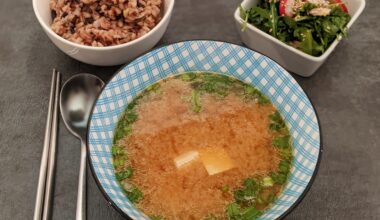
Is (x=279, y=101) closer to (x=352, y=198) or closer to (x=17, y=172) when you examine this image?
(x=352, y=198)

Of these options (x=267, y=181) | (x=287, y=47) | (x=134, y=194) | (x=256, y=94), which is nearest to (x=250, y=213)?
(x=267, y=181)

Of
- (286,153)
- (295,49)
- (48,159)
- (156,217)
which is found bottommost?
(48,159)

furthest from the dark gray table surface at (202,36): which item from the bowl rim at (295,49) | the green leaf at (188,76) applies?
the green leaf at (188,76)

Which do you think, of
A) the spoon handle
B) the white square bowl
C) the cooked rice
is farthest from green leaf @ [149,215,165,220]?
the white square bowl

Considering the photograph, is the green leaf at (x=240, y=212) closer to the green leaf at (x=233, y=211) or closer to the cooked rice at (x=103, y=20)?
the green leaf at (x=233, y=211)

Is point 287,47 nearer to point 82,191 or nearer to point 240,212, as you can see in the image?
point 240,212

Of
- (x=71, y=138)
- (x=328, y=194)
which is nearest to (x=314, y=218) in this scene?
(x=328, y=194)
